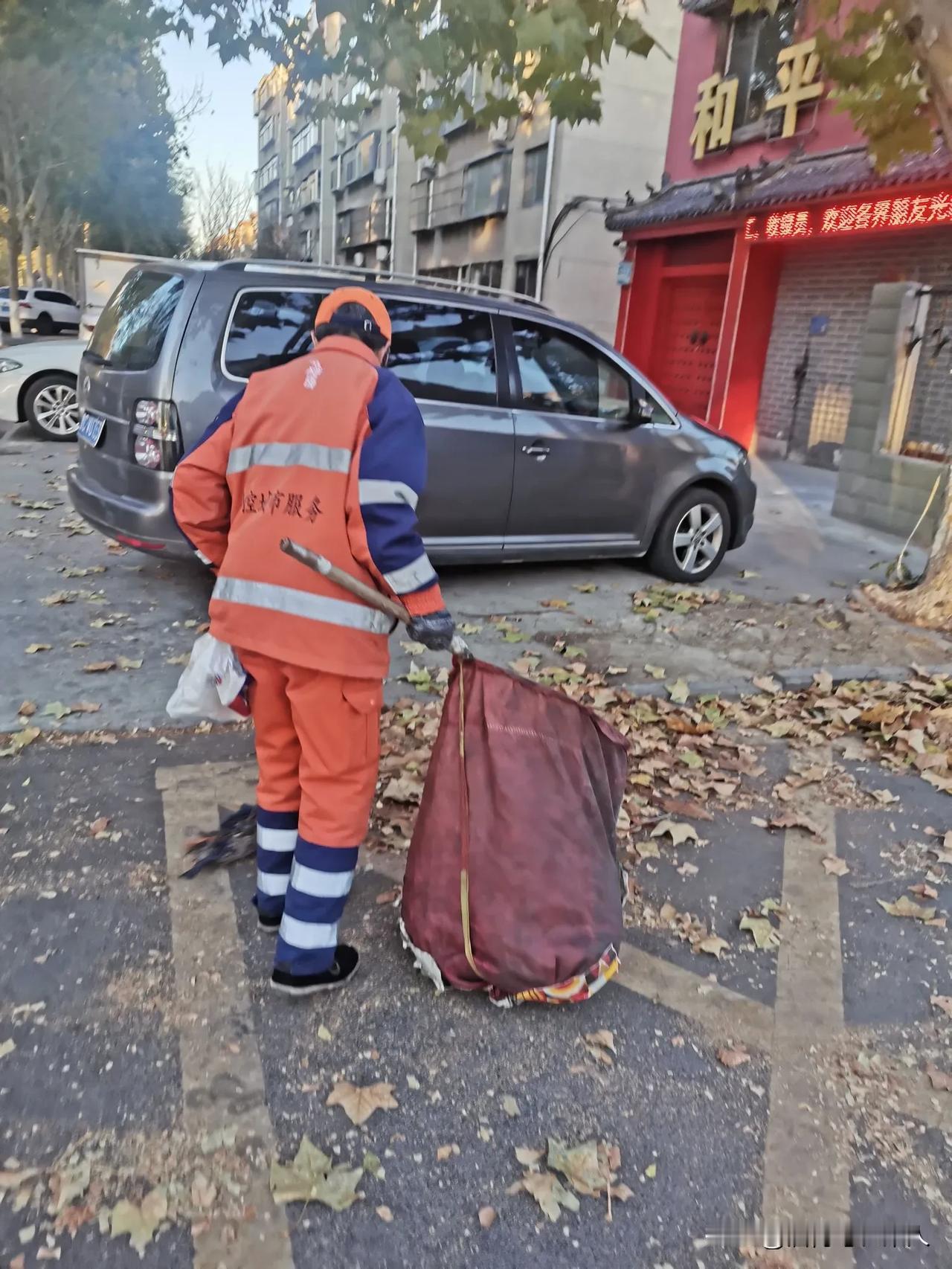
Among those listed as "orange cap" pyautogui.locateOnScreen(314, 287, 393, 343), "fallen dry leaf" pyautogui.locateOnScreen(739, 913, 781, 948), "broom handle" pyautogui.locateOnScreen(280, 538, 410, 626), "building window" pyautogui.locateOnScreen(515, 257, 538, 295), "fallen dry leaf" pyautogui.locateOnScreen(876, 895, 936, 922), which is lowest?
"fallen dry leaf" pyautogui.locateOnScreen(739, 913, 781, 948)

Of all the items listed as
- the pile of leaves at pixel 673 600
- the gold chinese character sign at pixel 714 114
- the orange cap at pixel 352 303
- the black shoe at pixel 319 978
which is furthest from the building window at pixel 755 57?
the black shoe at pixel 319 978

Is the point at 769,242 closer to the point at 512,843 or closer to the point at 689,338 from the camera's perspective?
the point at 689,338

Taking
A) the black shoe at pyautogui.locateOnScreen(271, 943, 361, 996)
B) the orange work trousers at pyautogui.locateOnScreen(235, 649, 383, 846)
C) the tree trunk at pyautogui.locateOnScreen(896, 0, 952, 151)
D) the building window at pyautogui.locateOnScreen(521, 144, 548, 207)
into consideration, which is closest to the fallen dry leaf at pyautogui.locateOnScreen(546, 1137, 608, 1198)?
the black shoe at pyautogui.locateOnScreen(271, 943, 361, 996)

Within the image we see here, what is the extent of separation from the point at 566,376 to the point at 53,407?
7716 mm

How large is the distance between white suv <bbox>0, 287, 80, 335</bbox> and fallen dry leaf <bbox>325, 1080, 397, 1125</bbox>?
3304 centimetres

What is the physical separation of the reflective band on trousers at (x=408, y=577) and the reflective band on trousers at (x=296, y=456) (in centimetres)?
28

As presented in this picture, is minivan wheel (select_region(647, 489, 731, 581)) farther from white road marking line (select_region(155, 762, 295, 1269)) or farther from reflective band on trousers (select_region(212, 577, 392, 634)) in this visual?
reflective band on trousers (select_region(212, 577, 392, 634))

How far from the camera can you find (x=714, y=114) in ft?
49.9

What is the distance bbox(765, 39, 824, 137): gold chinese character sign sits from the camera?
12.9m

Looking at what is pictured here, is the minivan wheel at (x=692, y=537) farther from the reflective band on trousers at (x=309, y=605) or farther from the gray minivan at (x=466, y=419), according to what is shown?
the reflective band on trousers at (x=309, y=605)

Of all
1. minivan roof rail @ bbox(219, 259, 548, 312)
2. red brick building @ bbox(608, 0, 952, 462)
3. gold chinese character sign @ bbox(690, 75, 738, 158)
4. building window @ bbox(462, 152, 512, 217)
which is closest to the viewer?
minivan roof rail @ bbox(219, 259, 548, 312)

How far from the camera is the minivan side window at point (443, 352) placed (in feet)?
19.5

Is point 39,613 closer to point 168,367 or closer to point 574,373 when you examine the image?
point 168,367

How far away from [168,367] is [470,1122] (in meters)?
4.24
